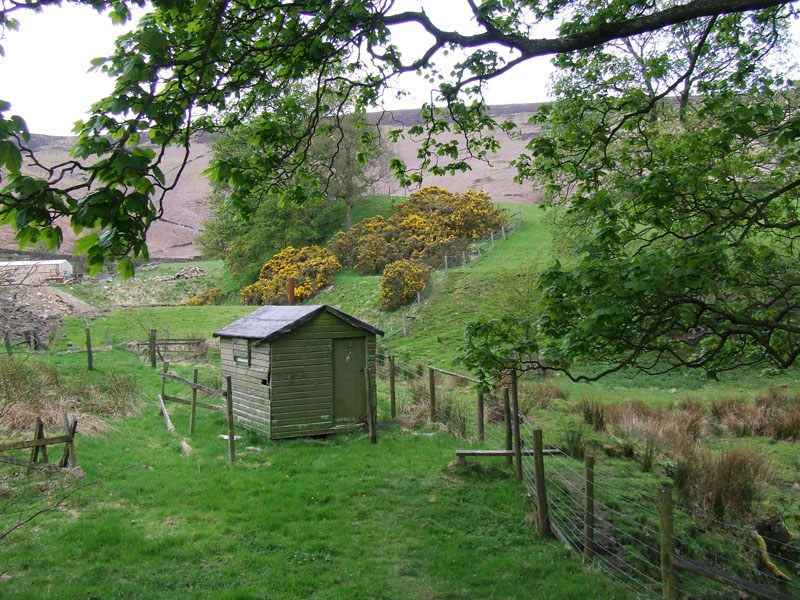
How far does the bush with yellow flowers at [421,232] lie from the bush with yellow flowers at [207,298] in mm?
9192

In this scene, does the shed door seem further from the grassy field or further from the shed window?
the shed window

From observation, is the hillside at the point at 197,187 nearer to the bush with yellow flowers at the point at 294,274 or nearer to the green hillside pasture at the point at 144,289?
the green hillside pasture at the point at 144,289

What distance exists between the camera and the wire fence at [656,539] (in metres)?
5.44

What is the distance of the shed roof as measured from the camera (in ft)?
39.4

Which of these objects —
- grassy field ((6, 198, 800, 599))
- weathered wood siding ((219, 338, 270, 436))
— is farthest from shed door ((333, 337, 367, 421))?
weathered wood siding ((219, 338, 270, 436))

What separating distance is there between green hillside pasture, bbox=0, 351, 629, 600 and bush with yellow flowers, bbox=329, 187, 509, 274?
2370 centimetres

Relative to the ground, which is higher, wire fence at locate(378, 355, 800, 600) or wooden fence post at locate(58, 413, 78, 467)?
wooden fence post at locate(58, 413, 78, 467)

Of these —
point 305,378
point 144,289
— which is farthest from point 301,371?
point 144,289

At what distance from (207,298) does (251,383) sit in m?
30.1

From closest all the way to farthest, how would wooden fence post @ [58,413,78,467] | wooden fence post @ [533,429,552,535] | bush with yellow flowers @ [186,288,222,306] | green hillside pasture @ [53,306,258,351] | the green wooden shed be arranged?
wooden fence post @ [533,429,552,535] → wooden fence post @ [58,413,78,467] → the green wooden shed → green hillside pasture @ [53,306,258,351] → bush with yellow flowers @ [186,288,222,306]

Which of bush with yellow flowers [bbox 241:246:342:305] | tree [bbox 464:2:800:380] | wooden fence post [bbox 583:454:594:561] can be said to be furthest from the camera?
bush with yellow flowers [bbox 241:246:342:305]

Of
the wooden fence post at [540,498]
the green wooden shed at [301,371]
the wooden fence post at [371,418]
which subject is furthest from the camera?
the green wooden shed at [301,371]

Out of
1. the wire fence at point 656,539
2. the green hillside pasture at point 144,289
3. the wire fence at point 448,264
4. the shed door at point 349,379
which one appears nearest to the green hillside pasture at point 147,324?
the green hillside pasture at point 144,289

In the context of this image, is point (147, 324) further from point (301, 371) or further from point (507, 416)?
point (507, 416)
